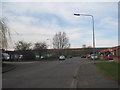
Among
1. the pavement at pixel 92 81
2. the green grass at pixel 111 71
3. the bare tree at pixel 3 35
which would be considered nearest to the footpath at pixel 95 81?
the pavement at pixel 92 81

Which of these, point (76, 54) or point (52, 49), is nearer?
point (52, 49)

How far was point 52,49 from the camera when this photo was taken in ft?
264

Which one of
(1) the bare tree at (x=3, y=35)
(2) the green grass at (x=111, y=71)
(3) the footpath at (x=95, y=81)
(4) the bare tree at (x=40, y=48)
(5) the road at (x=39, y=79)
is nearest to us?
(3) the footpath at (x=95, y=81)

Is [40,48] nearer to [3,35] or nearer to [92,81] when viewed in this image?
[3,35]

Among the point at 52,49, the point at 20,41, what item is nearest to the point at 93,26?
the point at 20,41

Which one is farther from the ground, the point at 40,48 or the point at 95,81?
the point at 40,48

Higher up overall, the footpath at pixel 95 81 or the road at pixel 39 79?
the footpath at pixel 95 81

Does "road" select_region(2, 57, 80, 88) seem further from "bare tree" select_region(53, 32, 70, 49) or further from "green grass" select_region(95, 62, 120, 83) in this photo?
"bare tree" select_region(53, 32, 70, 49)

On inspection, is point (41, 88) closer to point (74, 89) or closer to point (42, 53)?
point (74, 89)

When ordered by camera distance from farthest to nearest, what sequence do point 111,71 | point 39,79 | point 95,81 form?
point 111,71
point 39,79
point 95,81

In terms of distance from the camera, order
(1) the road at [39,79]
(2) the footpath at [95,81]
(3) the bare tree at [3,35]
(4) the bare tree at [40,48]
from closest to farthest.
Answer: (2) the footpath at [95,81], (1) the road at [39,79], (3) the bare tree at [3,35], (4) the bare tree at [40,48]

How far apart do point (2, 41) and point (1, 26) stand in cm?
183

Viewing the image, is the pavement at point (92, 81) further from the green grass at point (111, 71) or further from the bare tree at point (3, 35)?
the bare tree at point (3, 35)

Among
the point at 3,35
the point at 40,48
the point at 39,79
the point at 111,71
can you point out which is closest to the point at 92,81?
the point at 39,79
